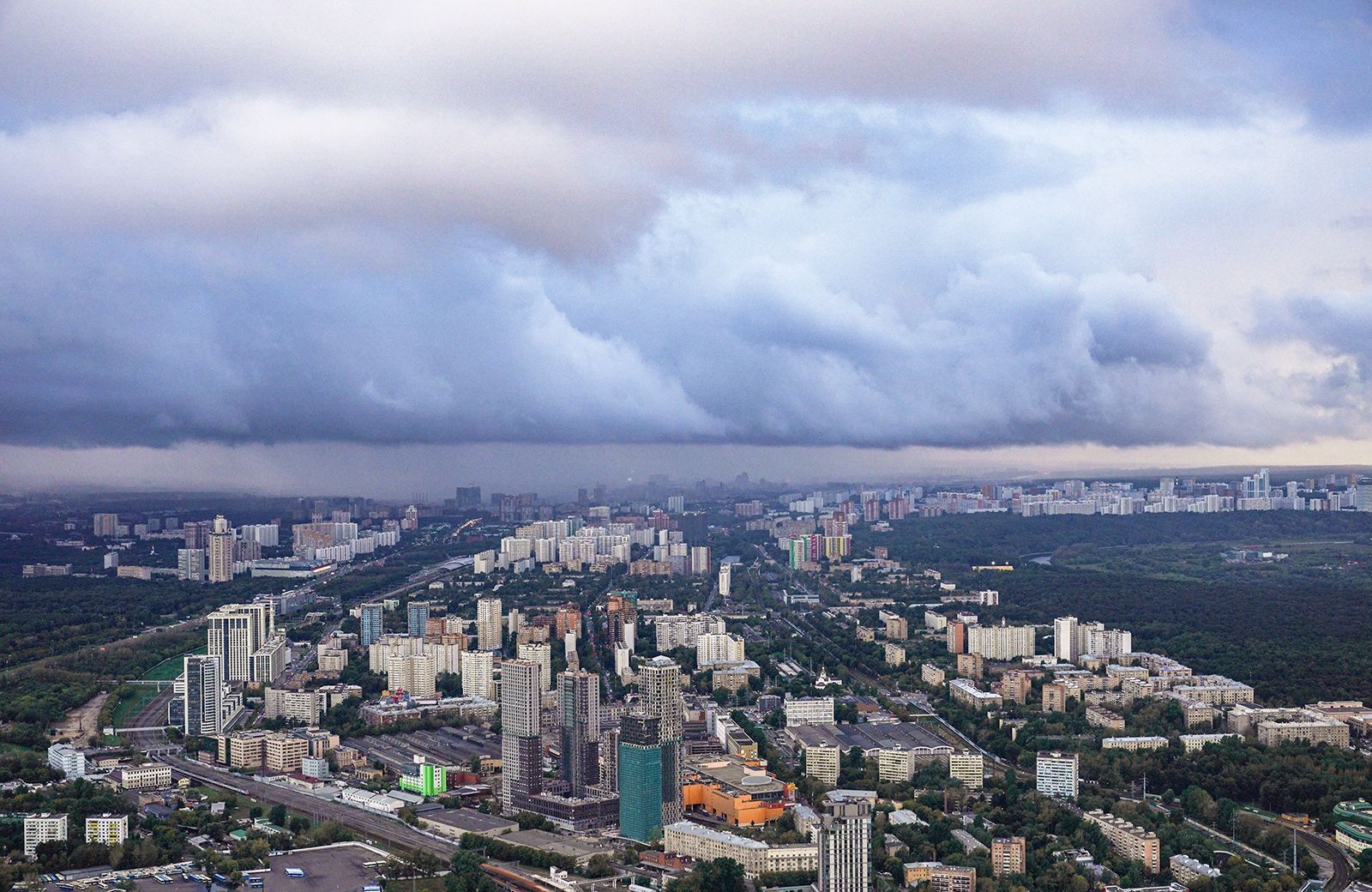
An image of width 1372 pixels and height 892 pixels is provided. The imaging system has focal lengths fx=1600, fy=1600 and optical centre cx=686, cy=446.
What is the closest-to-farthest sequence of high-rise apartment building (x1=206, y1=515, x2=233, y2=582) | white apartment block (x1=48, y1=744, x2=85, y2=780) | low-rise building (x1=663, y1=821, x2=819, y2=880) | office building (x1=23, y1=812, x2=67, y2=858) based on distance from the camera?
low-rise building (x1=663, y1=821, x2=819, y2=880)
office building (x1=23, y1=812, x2=67, y2=858)
white apartment block (x1=48, y1=744, x2=85, y2=780)
high-rise apartment building (x1=206, y1=515, x2=233, y2=582)

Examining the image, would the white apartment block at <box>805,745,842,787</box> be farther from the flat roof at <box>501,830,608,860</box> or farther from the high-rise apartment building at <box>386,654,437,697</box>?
the high-rise apartment building at <box>386,654,437,697</box>

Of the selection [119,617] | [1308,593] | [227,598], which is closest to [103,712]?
[119,617]

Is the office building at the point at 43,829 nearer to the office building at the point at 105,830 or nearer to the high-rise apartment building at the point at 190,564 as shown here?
the office building at the point at 105,830

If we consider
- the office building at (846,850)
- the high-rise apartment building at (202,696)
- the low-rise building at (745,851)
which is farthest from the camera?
the high-rise apartment building at (202,696)

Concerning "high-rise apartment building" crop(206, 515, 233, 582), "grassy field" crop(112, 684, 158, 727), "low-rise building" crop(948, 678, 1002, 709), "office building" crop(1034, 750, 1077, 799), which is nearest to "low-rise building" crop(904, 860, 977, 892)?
"office building" crop(1034, 750, 1077, 799)

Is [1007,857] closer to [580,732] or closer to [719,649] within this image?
[580,732]

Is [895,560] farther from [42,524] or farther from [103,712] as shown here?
[103,712]

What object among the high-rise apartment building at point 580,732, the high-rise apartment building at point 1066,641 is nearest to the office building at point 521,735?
the high-rise apartment building at point 580,732
